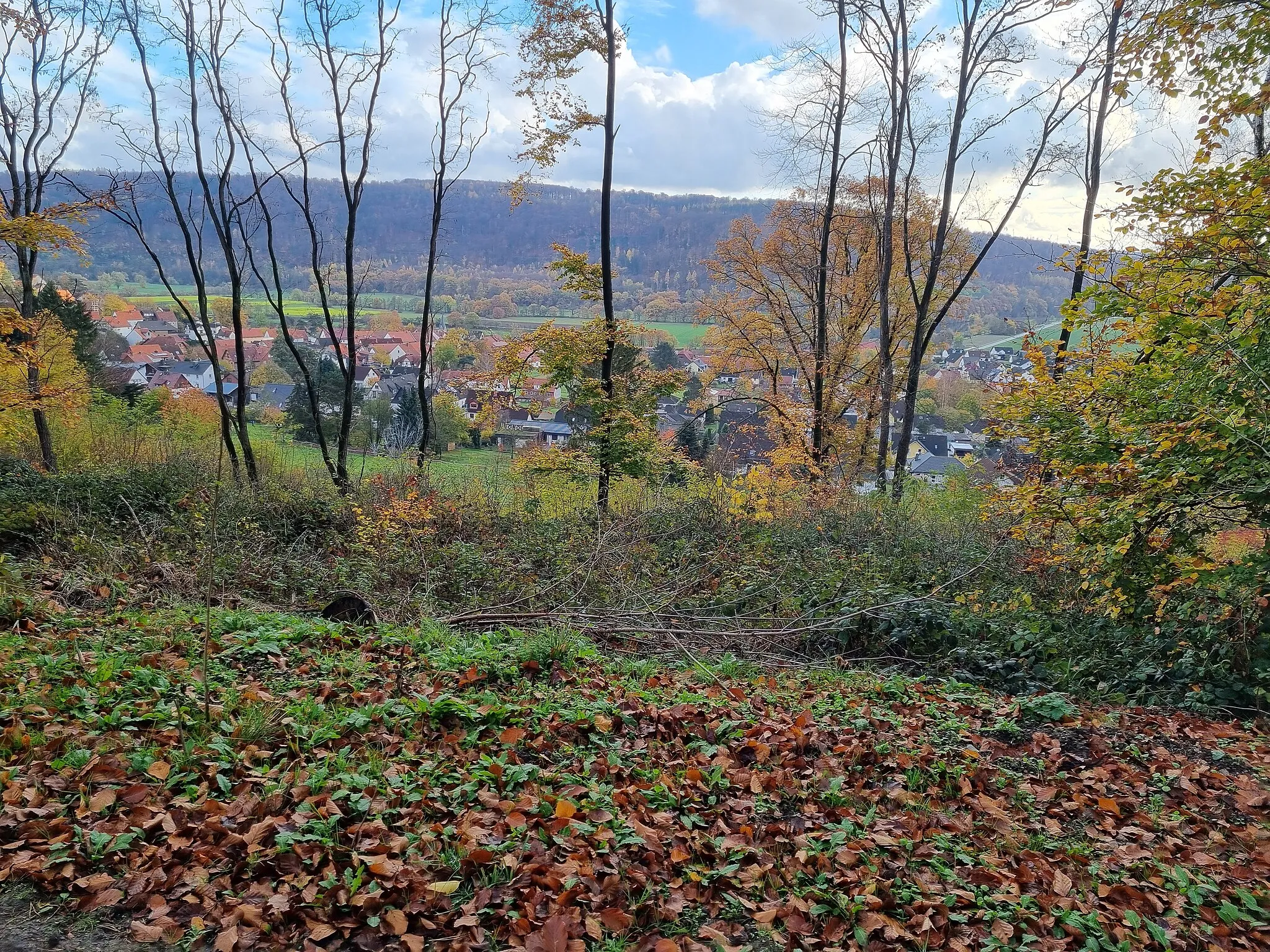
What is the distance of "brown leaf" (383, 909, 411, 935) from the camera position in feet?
8.68

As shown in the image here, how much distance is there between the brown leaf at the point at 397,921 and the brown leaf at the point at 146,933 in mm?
799

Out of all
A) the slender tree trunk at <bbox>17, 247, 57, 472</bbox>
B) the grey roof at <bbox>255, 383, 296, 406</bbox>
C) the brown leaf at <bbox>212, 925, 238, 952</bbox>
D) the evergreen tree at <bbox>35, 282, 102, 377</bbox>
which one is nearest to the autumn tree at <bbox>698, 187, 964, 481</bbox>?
the slender tree trunk at <bbox>17, 247, 57, 472</bbox>

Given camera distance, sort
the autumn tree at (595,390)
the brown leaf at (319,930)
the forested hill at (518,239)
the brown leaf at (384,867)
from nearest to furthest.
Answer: the brown leaf at (319,930) → the brown leaf at (384,867) → the autumn tree at (595,390) → the forested hill at (518,239)

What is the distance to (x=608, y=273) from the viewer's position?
46.6 ft

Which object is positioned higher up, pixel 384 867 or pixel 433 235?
pixel 433 235

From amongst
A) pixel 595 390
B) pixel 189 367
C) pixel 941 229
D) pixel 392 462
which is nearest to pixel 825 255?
pixel 941 229

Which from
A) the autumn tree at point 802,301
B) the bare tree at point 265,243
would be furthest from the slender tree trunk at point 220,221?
the autumn tree at point 802,301

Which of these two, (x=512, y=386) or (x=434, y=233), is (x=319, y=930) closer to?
(x=512, y=386)

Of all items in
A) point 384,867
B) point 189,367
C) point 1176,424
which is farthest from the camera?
point 189,367

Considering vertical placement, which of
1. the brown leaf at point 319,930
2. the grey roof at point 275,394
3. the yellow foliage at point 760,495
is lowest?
the grey roof at point 275,394

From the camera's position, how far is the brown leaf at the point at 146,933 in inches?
99.2

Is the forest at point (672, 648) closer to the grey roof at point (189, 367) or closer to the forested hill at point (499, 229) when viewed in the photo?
the forested hill at point (499, 229)

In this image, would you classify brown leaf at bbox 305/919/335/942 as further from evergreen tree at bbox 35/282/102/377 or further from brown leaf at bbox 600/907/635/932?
evergreen tree at bbox 35/282/102/377

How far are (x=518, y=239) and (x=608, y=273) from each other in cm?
1649
